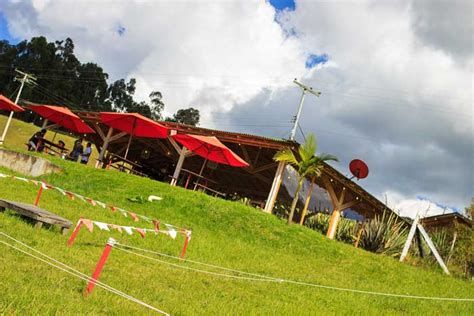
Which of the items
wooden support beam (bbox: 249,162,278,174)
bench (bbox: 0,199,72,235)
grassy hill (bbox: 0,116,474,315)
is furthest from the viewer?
wooden support beam (bbox: 249,162,278,174)

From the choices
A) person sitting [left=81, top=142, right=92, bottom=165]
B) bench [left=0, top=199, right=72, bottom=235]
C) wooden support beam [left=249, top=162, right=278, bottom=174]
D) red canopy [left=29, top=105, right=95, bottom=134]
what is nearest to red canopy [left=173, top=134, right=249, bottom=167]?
wooden support beam [left=249, top=162, right=278, bottom=174]

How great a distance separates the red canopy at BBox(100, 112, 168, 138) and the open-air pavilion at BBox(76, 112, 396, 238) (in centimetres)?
139

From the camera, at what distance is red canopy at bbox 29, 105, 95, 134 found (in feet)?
66.2

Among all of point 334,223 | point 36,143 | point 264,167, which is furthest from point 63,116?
point 334,223

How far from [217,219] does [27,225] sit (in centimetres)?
655

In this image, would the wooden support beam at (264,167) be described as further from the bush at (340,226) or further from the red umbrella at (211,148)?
the bush at (340,226)

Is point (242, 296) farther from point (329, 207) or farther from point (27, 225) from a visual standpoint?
point (329, 207)

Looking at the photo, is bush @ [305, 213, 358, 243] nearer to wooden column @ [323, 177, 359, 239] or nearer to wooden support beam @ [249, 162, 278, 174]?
wooden column @ [323, 177, 359, 239]

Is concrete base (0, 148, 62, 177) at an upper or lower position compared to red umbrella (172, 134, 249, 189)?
lower

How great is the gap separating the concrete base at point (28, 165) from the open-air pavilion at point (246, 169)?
9.12 ft

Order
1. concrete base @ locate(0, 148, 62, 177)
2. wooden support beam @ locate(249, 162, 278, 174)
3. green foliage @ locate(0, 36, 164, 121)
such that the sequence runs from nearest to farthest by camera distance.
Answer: concrete base @ locate(0, 148, 62, 177) → wooden support beam @ locate(249, 162, 278, 174) → green foliage @ locate(0, 36, 164, 121)

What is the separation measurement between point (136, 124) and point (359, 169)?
32.5 feet

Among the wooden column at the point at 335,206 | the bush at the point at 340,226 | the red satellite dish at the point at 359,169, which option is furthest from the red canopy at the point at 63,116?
the red satellite dish at the point at 359,169

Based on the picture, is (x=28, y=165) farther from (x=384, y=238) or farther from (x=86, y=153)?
(x=384, y=238)
